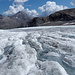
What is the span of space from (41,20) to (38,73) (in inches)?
2370

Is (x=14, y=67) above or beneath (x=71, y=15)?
beneath

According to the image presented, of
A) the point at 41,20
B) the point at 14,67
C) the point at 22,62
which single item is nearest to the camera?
the point at 14,67

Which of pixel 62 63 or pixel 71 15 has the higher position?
pixel 71 15

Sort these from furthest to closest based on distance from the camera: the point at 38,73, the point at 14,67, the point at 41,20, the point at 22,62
A: the point at 41,20 → the point at 22,62 → the point at 14,67 → the point at 38,73

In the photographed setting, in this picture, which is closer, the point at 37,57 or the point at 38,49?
the point at 37,57

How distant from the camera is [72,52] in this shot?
11.0 feet

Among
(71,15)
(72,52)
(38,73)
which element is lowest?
(38,73)

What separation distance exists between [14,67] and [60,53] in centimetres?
166

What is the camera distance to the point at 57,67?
266cm

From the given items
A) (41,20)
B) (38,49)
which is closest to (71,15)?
(41,20)

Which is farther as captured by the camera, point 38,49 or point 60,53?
point 38,49

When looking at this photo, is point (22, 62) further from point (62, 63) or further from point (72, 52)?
point (72, 52)

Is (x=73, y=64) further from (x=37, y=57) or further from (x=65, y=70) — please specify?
(x=37, y=57)

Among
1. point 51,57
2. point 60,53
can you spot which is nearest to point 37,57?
point 51,57
